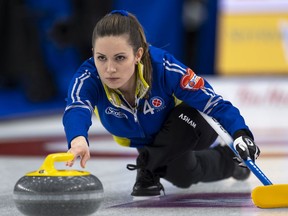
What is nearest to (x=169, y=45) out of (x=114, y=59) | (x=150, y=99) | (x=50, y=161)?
(x=150, y=99)

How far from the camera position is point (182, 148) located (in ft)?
9.32

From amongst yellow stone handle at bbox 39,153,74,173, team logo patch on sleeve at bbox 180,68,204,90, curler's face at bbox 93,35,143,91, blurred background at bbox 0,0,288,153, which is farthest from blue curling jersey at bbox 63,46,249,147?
blurred background at bbox 0,0,288,153

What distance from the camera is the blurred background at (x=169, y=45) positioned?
→ 245 inches

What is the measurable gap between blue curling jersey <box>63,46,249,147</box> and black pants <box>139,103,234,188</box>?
0.06 meters

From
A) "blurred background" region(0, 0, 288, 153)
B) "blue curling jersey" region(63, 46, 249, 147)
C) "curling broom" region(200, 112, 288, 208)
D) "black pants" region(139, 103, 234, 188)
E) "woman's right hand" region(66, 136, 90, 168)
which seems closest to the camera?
"woman's right hand" region(66, 136, 90, 168)

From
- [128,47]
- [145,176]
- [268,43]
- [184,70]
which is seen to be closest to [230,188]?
[145,176]

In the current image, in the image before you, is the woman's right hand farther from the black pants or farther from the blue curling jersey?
the black pants

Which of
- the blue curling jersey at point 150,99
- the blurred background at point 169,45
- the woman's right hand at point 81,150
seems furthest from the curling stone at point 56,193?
the blurred background at point 169,45

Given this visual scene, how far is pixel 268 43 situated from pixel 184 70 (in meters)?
3.92

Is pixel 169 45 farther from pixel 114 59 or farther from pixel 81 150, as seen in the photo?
pixel 81 150

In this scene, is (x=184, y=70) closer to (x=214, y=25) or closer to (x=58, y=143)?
(x=58, y=143)

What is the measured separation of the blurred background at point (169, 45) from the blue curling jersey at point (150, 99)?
3377 millimetres

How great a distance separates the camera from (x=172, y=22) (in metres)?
6.80

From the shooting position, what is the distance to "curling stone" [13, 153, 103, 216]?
1994mm
